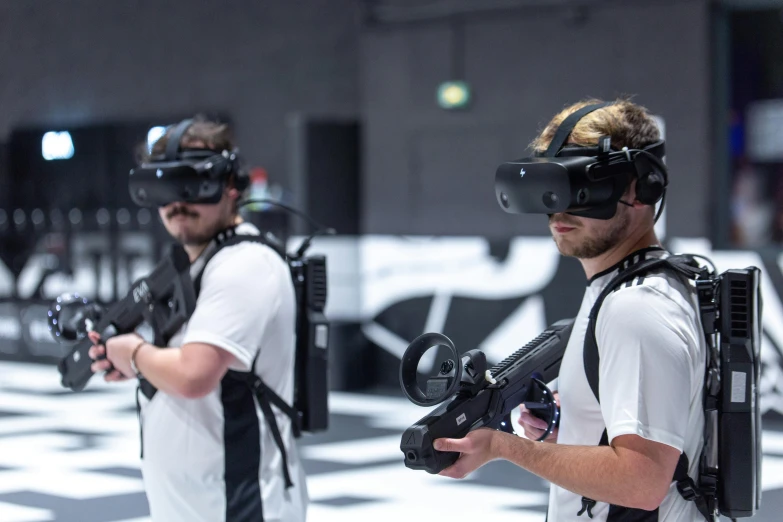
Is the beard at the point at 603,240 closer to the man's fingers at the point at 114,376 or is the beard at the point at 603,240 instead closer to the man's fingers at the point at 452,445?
the man's fingers at the point at 452,445

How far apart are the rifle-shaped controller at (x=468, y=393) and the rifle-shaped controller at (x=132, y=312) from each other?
948 millimetres

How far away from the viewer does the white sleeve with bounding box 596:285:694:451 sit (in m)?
1.62

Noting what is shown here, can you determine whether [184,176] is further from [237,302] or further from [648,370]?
[648,370]

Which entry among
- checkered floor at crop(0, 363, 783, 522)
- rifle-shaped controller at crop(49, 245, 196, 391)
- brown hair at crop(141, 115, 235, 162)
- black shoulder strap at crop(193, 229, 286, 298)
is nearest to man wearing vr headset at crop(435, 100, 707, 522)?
black shoulder strap at crop(193, 229, 286, 298)

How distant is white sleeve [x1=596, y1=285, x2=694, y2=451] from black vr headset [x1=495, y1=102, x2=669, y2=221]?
0.63ft

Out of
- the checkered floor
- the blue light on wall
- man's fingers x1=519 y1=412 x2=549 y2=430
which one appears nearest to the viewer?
man's fingers x1=519 y1=412 x2=549 y2=430

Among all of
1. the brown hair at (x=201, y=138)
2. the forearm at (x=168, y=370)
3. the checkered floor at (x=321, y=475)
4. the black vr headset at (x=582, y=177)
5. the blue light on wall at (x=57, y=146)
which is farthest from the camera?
the blue light on wall at (x=57, y=146)

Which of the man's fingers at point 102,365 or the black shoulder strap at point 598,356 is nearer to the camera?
the black shoulder strap at point 598,356

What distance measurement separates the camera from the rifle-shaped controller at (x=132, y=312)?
102 inches

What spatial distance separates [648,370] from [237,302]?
1120 mm

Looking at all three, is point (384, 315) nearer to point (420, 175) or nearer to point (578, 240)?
point (420, 175)

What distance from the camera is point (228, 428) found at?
97.9 inches

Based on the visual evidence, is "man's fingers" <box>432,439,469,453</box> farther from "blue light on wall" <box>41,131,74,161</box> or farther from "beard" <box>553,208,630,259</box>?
"blue light on wall" <box>41,131,74,161</box>

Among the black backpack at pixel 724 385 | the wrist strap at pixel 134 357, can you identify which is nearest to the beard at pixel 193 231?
the wrist strap at pixel 134 357
